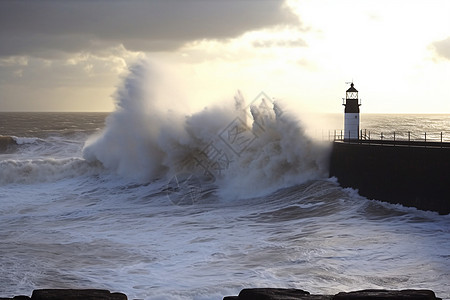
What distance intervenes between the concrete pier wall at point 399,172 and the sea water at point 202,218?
12.6 inches

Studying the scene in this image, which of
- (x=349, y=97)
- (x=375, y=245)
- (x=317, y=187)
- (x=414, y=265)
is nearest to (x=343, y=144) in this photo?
(x=317, y=187)

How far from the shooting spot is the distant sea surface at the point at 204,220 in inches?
344

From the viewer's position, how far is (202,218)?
550 inches

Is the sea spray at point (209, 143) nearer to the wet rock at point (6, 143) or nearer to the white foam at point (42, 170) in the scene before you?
the white foam at point (42, 170)

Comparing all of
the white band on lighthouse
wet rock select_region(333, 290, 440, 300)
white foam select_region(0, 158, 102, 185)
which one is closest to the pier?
the white band on lighthouse

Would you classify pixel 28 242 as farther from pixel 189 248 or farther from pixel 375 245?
pixel 375 245

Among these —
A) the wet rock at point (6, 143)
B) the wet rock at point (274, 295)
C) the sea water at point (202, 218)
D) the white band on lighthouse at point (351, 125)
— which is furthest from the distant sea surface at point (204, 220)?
the wet rock at point (6, 143)

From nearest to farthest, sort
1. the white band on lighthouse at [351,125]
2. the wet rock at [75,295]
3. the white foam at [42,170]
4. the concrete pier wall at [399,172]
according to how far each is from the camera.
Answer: the wet rock at [75,295] → the concrete pier wall at [399,172] → the white band on lighthouse at [351,125] → the white foam at [42,170]

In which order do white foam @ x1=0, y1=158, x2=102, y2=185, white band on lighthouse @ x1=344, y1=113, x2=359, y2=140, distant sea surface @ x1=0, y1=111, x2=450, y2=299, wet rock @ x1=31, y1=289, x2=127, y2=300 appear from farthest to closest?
white foam @ x1=0, y1=158, x2=102, y2=185
white band on lighthouse @ x1=344, y1=113, x2=359, y2=140
distant sea surface @ x1=0, y1=111, x2=450, y2=299
wet rock @ x1=31, y1=289, x2=127, y2=300

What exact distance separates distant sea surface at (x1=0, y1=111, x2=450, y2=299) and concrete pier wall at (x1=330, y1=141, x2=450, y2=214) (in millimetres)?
363

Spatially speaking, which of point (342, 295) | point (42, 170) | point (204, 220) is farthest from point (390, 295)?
point (42, 170)

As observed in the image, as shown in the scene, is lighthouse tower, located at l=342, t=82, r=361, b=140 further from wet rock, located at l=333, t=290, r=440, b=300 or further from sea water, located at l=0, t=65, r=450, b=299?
wet rock, located at l=333, t=290, r=440, b=300

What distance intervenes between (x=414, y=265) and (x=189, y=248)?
4.02 m

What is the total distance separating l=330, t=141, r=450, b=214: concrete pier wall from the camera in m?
13.1
